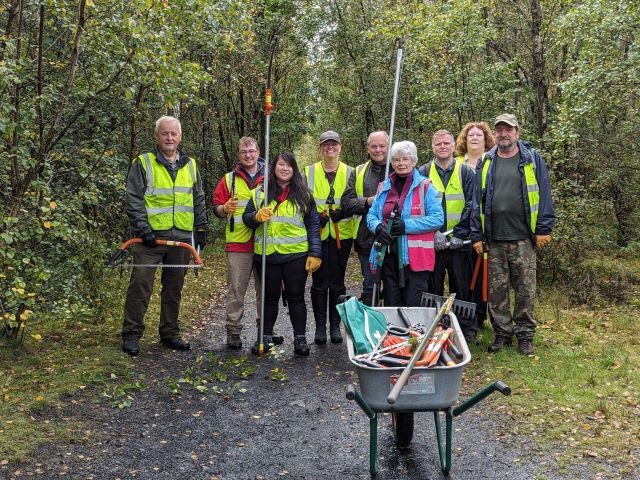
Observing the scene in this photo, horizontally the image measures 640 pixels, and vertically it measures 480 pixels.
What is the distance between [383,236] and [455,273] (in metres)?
1.45

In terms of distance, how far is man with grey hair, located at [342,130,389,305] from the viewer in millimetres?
7094

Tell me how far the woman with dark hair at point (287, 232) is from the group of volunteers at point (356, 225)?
1cm

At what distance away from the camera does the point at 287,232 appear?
691 centimetres

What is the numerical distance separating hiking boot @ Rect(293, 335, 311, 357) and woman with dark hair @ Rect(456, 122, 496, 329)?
198 centimetres

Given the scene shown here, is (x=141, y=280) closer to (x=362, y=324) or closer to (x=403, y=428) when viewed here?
(x=362, y=324)

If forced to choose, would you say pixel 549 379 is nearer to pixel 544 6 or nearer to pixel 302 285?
Answer: pixel 302 285

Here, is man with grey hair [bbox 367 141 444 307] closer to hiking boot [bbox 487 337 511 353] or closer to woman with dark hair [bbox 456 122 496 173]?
hiking boot [bbox 487 337 511 353]

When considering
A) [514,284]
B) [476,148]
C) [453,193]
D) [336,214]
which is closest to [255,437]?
[336,214]

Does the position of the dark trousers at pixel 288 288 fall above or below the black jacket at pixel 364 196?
below

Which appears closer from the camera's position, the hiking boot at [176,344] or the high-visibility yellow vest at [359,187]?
the high-visibility yellow vest at [359,187]

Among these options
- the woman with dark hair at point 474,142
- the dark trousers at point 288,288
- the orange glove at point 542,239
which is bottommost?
the dark trousers at point 288,288

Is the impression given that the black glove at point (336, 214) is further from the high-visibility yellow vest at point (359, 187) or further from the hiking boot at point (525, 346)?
the hiking boot at point (525, 346)

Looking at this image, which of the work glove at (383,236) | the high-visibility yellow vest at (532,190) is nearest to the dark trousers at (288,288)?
the work glove at (383,236)

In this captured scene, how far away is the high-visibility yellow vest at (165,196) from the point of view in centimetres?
684
